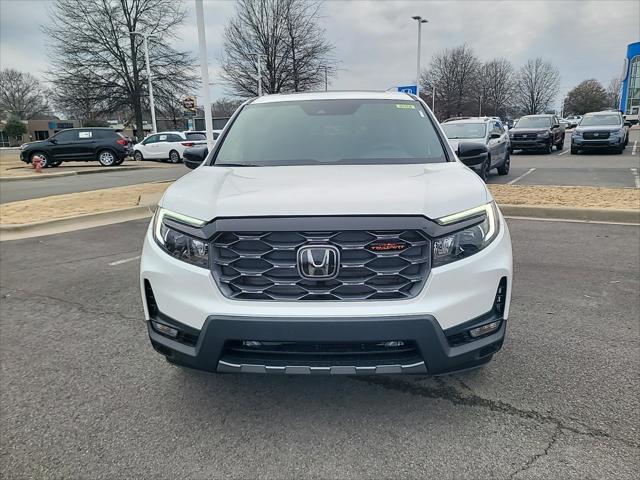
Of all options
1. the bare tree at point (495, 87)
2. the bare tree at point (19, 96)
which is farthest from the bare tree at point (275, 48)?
the bare tree at point (19, 96)

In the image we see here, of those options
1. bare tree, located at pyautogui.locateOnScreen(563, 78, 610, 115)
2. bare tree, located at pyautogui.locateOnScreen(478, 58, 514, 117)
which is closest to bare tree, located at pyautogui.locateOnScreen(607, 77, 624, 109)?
bare tree, located at pyautogui.locateOnScreen(563, 78, 610, 115)

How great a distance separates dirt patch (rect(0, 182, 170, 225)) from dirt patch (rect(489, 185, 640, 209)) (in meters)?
7.75

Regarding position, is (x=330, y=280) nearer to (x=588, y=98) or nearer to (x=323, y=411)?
(x=323, y=411)

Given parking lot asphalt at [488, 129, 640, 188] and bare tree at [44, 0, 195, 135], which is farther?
bare tree at [44, 0, 195, 135]

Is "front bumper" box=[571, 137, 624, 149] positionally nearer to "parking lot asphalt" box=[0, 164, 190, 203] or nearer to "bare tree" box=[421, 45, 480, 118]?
"parking lot asphalt" box=[0, 164, 190, 203]

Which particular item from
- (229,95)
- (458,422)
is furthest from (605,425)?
(229,95)

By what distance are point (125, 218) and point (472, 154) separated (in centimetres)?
726

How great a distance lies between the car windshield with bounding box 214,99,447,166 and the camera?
3.36 metres

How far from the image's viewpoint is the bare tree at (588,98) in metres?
85.4

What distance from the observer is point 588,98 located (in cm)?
8612

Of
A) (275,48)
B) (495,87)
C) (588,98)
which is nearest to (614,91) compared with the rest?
(588,98)

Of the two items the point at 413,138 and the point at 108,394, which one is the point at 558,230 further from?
the point at 108,394

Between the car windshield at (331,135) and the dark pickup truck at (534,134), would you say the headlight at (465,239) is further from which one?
the dark pickup truck at (534,134)

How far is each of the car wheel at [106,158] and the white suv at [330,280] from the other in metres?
21.3
